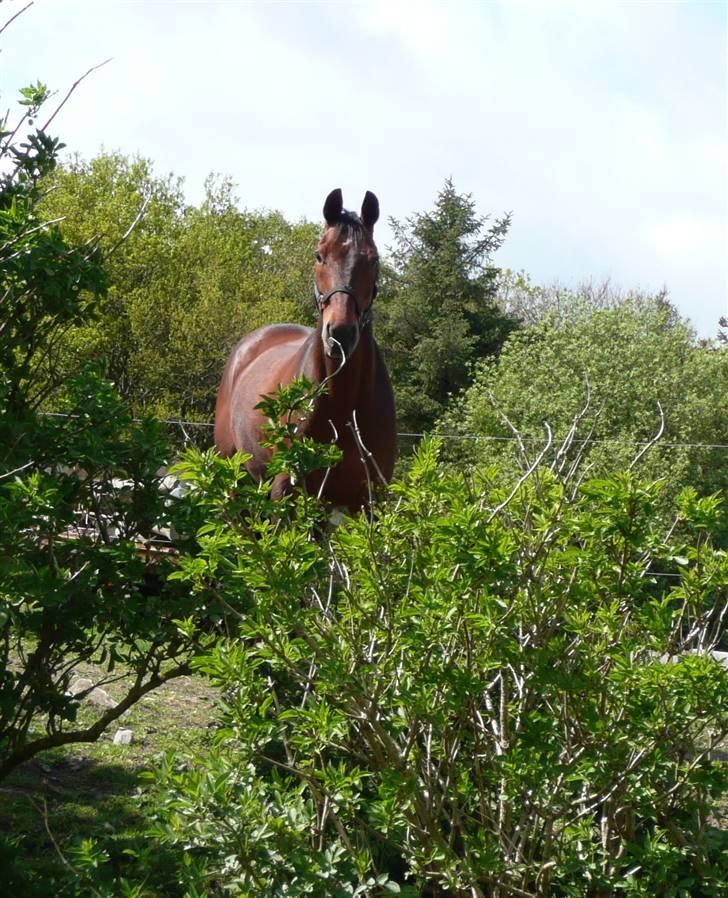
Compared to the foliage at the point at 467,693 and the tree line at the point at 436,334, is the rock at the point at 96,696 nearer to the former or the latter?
the foliage at the point at 467,693

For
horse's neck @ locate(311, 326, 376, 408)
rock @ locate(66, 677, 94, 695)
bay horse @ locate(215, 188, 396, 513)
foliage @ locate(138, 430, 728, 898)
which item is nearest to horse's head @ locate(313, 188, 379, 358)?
bay horse @ locate(215, 188, 396, 513)

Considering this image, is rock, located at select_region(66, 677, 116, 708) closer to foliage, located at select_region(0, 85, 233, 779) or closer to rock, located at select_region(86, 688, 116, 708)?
rock, located at select_region(86, 688, 116, 708)

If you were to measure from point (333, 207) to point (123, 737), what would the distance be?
2982mm

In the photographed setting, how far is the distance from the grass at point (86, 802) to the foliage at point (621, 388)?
15.3 metres

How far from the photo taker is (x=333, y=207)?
6227 mm

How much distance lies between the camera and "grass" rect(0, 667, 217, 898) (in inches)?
128

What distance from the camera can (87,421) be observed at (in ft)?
10.6

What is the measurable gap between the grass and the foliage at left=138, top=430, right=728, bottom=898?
50cm

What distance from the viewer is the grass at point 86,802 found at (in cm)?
324

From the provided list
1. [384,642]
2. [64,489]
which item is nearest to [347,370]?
[64,489]

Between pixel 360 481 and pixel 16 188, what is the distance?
10.2 ft

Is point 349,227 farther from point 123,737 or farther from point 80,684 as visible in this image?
point 80,684

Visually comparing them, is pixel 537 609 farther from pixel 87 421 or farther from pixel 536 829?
pixel 87 421

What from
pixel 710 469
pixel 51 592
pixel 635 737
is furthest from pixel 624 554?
pixel 710 469
